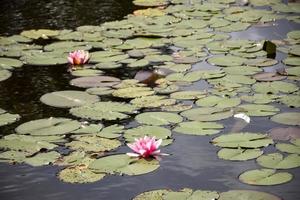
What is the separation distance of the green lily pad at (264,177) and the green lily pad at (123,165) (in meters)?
0.44

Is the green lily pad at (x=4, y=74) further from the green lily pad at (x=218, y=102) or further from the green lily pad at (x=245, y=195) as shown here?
the green lily pad at (x=245, y=195)

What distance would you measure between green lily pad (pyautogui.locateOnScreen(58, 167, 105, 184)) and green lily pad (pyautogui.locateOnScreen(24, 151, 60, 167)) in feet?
0.44

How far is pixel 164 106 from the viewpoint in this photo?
2932 mm

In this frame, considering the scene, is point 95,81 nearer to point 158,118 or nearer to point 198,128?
point 158,118

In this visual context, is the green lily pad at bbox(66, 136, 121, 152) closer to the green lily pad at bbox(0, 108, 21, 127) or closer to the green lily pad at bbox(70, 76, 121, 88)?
the green lily pad at bbox(0, 108, 21, 127)

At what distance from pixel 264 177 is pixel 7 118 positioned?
159 centimetres

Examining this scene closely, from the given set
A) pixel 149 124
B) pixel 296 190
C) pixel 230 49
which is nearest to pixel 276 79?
pixel 230 49

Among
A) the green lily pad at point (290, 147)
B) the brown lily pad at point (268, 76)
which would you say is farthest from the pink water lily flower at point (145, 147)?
the brown lily pad at point (268, 76)

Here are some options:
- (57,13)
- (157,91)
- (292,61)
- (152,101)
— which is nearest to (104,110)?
(152,101)

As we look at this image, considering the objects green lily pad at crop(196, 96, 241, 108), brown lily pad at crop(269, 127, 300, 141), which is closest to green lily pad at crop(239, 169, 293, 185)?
brown lily pad at crop(269, 127, 300, 141)

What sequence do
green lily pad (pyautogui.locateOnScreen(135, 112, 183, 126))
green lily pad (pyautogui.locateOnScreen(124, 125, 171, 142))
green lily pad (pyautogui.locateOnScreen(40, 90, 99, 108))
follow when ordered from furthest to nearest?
green lily pad (pyautogui.locateOnScreen(40, 90, 99, 108)) → green lily pad (pyautogui.locateOnScreen(135, 112, 183, 126)) → green lily pad (pyautogui.locateOnScreen(124, 125, 171, 142))

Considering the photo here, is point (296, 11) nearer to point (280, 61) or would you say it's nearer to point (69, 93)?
point (280, 61)

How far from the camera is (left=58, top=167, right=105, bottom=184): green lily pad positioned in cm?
220

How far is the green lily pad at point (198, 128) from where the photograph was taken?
8.43 feet
